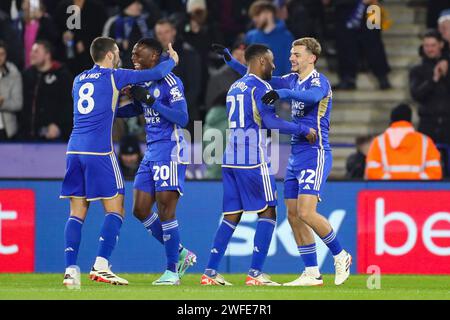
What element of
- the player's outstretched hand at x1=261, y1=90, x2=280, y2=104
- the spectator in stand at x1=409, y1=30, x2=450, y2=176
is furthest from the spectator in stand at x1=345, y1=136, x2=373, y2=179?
the player's outstretched hand at x1=261, y1=90, x2=280, y2=104

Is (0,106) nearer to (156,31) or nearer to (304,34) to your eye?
(156,31)

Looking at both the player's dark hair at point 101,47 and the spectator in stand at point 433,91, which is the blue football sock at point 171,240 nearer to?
the player's dark hair at point 101,47

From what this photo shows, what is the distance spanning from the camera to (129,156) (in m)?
17.0

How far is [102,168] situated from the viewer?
13125mm

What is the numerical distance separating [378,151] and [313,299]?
5.02 m

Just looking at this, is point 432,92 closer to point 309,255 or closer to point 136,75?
point 309,255

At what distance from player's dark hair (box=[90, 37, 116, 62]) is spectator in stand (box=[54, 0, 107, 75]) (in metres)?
5.66

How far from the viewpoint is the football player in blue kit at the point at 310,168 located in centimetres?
1337

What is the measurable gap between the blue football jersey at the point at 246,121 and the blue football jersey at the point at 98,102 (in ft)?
2.58

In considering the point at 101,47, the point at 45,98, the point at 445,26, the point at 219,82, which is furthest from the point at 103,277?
the point at 445,26

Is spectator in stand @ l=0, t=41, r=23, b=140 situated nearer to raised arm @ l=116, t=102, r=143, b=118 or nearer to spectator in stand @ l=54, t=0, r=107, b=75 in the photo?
spectator in stand @ l=54, t=0, r=107, b=75

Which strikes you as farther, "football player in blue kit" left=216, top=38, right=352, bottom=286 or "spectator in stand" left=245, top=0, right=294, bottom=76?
"spectator in stand" left=245, top=0, right=294, bottom=76

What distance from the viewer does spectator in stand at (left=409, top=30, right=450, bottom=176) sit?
1808 cm

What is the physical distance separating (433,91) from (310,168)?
5134mm
